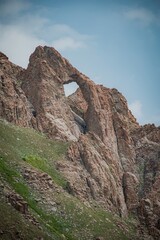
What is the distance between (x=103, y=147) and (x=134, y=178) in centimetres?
978

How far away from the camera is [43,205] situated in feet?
183

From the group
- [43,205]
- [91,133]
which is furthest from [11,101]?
[43,205]

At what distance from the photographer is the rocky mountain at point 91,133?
7338cm

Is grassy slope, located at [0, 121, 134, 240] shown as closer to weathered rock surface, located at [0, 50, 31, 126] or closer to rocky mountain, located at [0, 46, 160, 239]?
rocky mountain, located at [0, 46, 160, 239]

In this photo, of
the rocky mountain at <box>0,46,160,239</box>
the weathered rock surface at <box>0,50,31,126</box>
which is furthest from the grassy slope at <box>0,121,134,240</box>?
the weathered rock surface at <box>0,50,31,126</box>

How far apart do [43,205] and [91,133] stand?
33.0 m

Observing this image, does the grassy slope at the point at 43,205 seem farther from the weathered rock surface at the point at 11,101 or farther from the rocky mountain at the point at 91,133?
the weathered rock surface at the point at 11,101

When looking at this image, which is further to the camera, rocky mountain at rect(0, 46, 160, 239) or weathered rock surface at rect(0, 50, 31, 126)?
weathered rock surface at rect(0, 50, 31, 126)

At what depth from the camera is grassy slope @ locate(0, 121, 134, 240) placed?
43.4 m

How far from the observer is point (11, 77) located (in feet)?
285

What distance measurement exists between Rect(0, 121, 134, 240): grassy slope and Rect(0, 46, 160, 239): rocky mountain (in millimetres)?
3111

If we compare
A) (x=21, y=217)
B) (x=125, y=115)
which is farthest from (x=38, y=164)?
(x=125, y=115)

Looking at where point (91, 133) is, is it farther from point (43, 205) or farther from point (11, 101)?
point (43, 205)

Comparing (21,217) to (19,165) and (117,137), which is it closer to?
(19,165)
